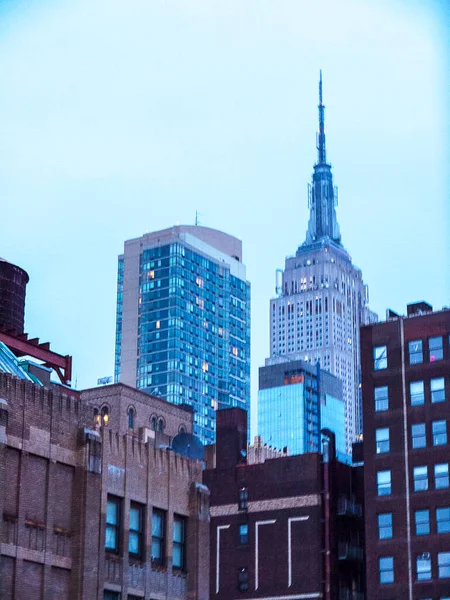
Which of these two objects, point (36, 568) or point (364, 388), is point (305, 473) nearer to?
point (364, 388)

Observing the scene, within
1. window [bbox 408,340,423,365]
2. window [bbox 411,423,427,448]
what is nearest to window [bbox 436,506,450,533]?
window [bbox 411,423,427,448]

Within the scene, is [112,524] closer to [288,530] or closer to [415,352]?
[288,530]

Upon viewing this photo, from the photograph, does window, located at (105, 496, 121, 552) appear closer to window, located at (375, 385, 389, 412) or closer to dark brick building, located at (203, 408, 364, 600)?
dark brick building, located at (203, 408, 364, 600)

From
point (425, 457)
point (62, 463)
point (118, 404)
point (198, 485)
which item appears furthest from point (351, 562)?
point (62, 463)

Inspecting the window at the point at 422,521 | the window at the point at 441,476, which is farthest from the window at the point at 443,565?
the window at the point at 441,476

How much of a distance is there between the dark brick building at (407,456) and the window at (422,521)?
9 centimetres

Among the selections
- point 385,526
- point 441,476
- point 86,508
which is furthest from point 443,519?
point 86,508

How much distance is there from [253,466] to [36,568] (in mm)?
70190

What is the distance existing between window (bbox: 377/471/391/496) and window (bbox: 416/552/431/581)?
6533 millimetres

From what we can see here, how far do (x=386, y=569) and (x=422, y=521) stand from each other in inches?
202

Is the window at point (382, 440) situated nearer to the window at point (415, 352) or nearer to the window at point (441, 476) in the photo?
the window at point (441, 476)

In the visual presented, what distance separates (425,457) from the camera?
114 metres

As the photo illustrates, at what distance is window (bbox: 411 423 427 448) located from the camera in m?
115

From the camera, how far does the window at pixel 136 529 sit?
56.4 meters
